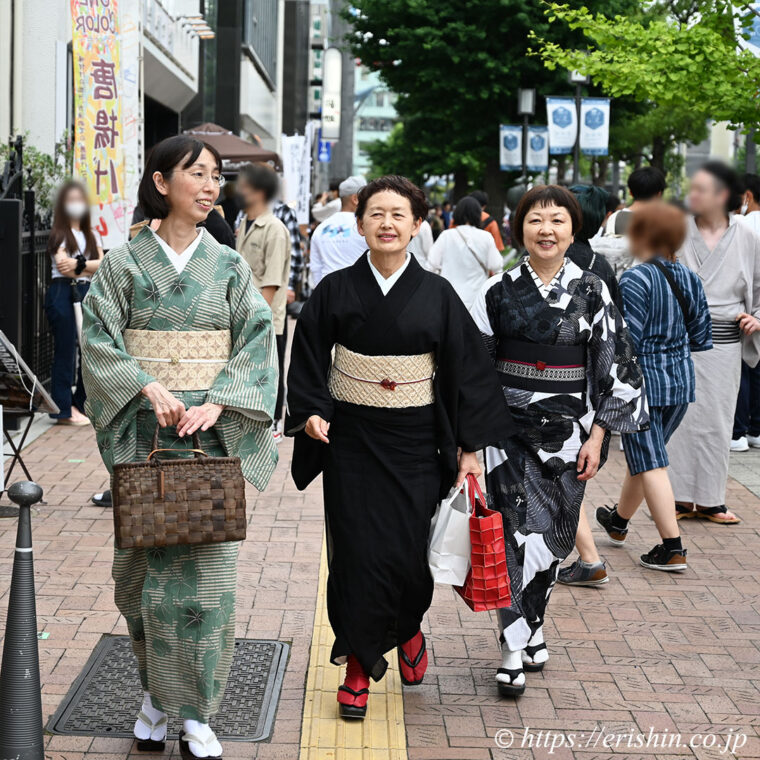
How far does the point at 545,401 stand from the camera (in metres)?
→ 4.47

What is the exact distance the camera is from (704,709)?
429cm

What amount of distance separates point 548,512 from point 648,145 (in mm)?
35487

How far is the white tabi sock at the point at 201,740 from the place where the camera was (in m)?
3.69

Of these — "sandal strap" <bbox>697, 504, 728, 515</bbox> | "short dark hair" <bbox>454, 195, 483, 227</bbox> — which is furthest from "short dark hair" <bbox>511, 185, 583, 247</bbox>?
"short dark hair" <bbox>454, 195, 483, 227</bbox>

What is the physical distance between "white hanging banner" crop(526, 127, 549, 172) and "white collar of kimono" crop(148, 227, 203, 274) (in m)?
18.7

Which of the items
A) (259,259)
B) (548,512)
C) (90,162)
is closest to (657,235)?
(548,512)

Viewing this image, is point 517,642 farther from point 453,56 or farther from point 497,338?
point 453,56

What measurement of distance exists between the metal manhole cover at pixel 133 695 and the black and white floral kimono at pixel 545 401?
3.10 ft

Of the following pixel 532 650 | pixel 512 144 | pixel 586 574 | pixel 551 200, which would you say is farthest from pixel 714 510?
pixel 512 144

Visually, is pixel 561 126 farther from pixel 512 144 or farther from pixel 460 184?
pixel 460 184

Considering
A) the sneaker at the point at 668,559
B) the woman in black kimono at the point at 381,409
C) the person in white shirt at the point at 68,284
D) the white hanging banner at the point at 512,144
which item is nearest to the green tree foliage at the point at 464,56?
the white hanging banner at the point at 512,144

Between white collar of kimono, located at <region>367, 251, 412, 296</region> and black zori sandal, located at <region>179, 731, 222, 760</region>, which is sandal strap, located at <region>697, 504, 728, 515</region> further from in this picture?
black zori sandal, located at <region>179, 731, 222, 760</region>

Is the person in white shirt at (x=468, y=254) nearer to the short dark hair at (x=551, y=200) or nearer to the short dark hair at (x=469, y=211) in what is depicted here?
the short dark hair at (x=469, y=211)

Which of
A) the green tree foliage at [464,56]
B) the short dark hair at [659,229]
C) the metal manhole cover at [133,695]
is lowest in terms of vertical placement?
the metal manhole cover at [133,695]
